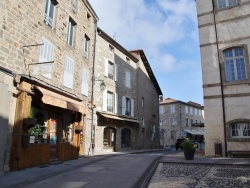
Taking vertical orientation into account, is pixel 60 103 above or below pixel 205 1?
below

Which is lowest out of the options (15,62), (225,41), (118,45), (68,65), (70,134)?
(70,134)

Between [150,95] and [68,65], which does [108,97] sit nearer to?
[68,65]

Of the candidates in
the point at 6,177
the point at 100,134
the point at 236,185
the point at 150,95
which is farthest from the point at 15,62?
the point at 150,95

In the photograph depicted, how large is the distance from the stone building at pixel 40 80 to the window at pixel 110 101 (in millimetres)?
3516

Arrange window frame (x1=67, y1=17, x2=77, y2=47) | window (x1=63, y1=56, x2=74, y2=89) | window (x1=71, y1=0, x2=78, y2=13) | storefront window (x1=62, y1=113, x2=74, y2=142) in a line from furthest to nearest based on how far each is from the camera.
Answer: window (x1=71, y1=0, x2=78, y2=13) < window frame (x1=67, y1=17, x2=77, y2=47) < window (x1=63, y1=56, x2=74, y2=89) < storefront window (x1=62, y1=113, x2=74, y2=142)

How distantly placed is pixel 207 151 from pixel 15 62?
10.1 metres

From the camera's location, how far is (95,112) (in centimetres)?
1578

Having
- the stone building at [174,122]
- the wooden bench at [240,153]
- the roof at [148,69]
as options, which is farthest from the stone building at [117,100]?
the stone building at [174,122]

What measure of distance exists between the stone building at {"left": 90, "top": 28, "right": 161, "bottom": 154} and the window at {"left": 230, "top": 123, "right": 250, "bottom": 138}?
7.73m

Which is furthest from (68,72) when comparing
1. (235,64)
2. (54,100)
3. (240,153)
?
(240,153)

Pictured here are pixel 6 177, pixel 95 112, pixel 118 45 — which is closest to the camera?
pixel 6 177

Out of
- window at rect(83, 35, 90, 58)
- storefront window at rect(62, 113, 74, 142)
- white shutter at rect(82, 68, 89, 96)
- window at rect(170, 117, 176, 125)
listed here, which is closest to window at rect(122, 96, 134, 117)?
white shutter at rect(82, 68, 89, 96)

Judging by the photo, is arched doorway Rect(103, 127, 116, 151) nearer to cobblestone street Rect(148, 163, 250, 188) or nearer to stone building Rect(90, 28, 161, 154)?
stone building Rect(90, 28, 161, 154)

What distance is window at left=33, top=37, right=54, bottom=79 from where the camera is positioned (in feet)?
27.0
